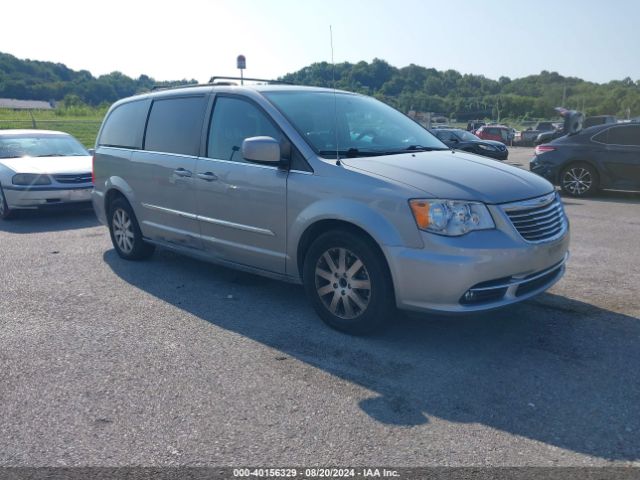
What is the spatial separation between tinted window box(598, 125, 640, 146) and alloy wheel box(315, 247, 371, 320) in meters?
8.91

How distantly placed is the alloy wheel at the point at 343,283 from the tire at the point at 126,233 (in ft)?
9.17

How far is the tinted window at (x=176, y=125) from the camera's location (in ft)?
17.9

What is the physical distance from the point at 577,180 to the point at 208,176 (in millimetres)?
8728

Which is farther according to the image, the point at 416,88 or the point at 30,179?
Answer: the point at 416,88

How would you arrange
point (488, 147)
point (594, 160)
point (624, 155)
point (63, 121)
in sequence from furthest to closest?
point (63, 121)
point (488, 147)
point (594, 160)
point (624, 155)

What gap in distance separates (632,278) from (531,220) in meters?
2.29

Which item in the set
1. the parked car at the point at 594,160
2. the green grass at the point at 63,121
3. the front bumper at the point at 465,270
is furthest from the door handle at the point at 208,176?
the green grass at the point at 63,121

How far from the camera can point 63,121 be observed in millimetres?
26188

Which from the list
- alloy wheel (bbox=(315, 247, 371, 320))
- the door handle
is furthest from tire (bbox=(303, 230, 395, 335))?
the door handle

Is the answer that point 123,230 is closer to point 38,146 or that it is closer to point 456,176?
point 456,176

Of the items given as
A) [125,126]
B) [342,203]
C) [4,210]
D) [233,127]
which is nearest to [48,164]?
[4,210]

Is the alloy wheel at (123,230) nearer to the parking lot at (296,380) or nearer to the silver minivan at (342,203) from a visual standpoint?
the silver minivan at (342,203)

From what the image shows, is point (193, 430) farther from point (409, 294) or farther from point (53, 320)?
point (53, 320)

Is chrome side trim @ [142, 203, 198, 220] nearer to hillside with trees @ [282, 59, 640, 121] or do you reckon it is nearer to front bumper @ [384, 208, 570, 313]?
hillside with trees @ [282, 59, 640, 121]
